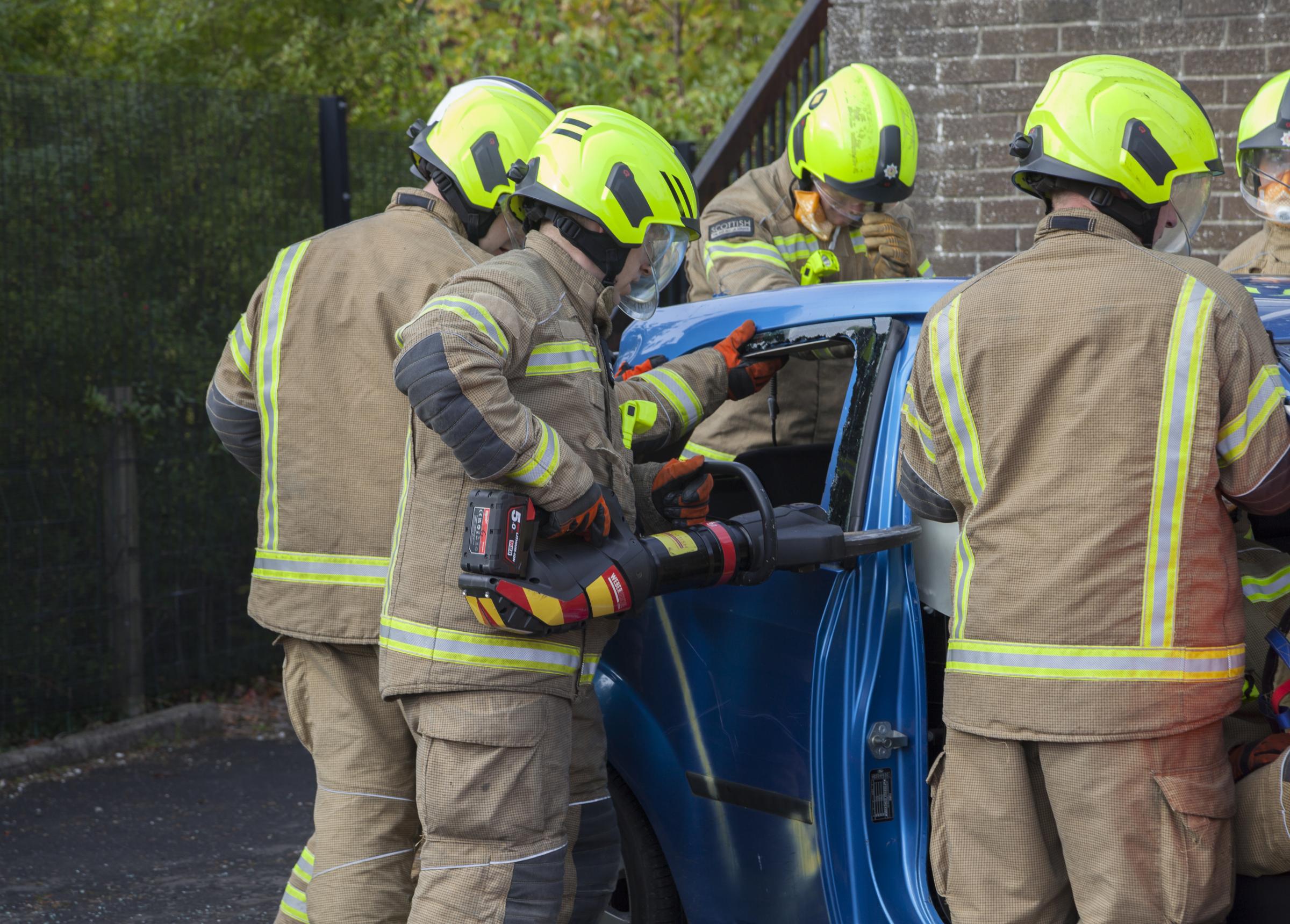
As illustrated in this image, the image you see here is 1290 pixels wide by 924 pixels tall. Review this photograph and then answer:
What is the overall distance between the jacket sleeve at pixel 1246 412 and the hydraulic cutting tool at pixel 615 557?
24.4 inches

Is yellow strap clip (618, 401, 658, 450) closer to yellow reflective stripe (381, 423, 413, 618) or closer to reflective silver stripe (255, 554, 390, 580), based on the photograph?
yellow reflective stripe (381, 423, 413, 618)

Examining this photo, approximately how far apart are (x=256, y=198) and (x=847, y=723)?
14.1 ft

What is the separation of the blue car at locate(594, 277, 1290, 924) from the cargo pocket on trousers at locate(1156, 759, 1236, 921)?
51cm

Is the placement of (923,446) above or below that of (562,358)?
below

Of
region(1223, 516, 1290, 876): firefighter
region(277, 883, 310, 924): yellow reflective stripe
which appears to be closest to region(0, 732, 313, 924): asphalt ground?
region(277, 883, 310, 924): yellow reflective stripe

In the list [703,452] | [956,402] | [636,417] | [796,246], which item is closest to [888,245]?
[796,246]

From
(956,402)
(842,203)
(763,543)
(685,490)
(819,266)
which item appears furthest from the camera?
(842,203)

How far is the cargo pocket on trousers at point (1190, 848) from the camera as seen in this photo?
7.55 feet

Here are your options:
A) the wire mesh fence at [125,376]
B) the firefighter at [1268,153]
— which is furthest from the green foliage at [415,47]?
the firefighter at [1268,153]

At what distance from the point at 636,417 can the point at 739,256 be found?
4.09 feet

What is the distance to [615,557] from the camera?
2.73 metres

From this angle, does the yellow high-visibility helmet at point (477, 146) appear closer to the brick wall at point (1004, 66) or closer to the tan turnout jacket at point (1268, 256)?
the tan turnout jacket at point (1268, 256)

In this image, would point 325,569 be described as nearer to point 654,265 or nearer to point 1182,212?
point 654,265

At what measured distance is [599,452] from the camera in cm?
289
